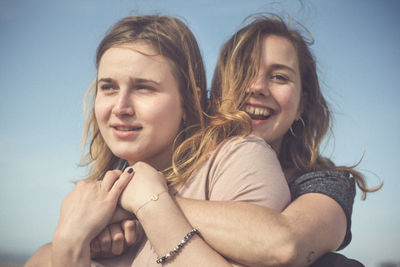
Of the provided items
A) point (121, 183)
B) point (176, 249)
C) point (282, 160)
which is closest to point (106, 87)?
point (121, 183)

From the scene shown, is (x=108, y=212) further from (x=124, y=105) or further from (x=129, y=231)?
(x=124, y=105)

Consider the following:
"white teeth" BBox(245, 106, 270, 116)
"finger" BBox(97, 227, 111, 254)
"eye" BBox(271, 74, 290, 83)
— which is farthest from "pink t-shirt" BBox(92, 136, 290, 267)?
"eye" BBox(271, 74, 290, 83)

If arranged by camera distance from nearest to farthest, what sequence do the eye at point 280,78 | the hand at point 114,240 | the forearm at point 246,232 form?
the forearm at point 246,232 < the hand at point 114,240 < the eye at point 280,78

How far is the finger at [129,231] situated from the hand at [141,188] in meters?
0.07

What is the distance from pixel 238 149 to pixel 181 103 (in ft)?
1.83

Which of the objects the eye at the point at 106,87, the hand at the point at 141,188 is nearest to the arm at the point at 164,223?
the hand at the point at 141,188

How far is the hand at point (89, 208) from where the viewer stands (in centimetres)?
205

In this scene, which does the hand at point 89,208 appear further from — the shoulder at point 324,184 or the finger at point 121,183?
the shoulder at point 324,184

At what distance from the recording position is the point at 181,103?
2551 mm

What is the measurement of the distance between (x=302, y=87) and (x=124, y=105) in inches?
75.7

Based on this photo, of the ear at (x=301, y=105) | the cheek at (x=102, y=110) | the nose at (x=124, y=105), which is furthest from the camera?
the ear at (x=301, y=105)

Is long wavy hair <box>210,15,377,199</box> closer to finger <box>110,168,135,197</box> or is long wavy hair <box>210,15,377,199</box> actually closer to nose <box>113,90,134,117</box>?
nose <box>113,90,134,117</box>

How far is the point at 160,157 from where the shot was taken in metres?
2.57

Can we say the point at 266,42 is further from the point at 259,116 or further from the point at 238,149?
the point at 238,149
